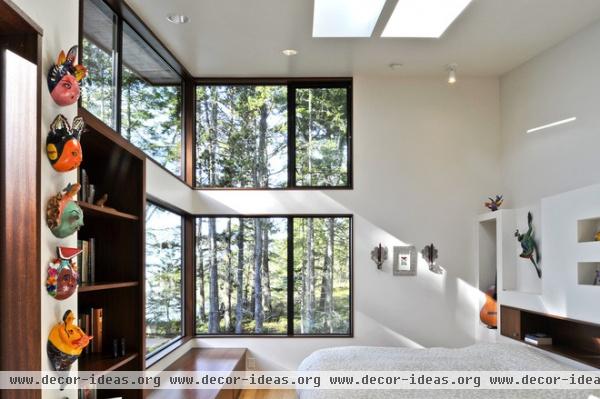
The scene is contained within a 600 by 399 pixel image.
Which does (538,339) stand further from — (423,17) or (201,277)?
(201,277)

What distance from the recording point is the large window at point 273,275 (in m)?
5.77

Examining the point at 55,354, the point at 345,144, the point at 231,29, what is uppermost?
the point at 231,29

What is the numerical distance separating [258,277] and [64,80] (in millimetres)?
3993

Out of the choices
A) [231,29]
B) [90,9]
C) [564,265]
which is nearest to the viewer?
[90,9]

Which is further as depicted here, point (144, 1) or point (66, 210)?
point (144, 1)

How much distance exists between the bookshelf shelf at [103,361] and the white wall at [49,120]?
50 cm

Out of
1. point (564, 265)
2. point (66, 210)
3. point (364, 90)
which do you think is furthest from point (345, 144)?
point (66, 210)

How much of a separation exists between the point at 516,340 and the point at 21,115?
4.42 m

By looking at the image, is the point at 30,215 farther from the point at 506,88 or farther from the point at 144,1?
the point at 506,88

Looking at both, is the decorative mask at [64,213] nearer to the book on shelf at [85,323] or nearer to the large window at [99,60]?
the book on shelf at [85,323]

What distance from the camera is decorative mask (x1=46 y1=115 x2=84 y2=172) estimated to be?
6.68ft

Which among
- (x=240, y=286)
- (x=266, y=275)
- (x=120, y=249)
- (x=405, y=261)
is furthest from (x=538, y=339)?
(x=120, y=249)

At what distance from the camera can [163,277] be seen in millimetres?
4785

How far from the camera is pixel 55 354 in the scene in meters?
2.03
